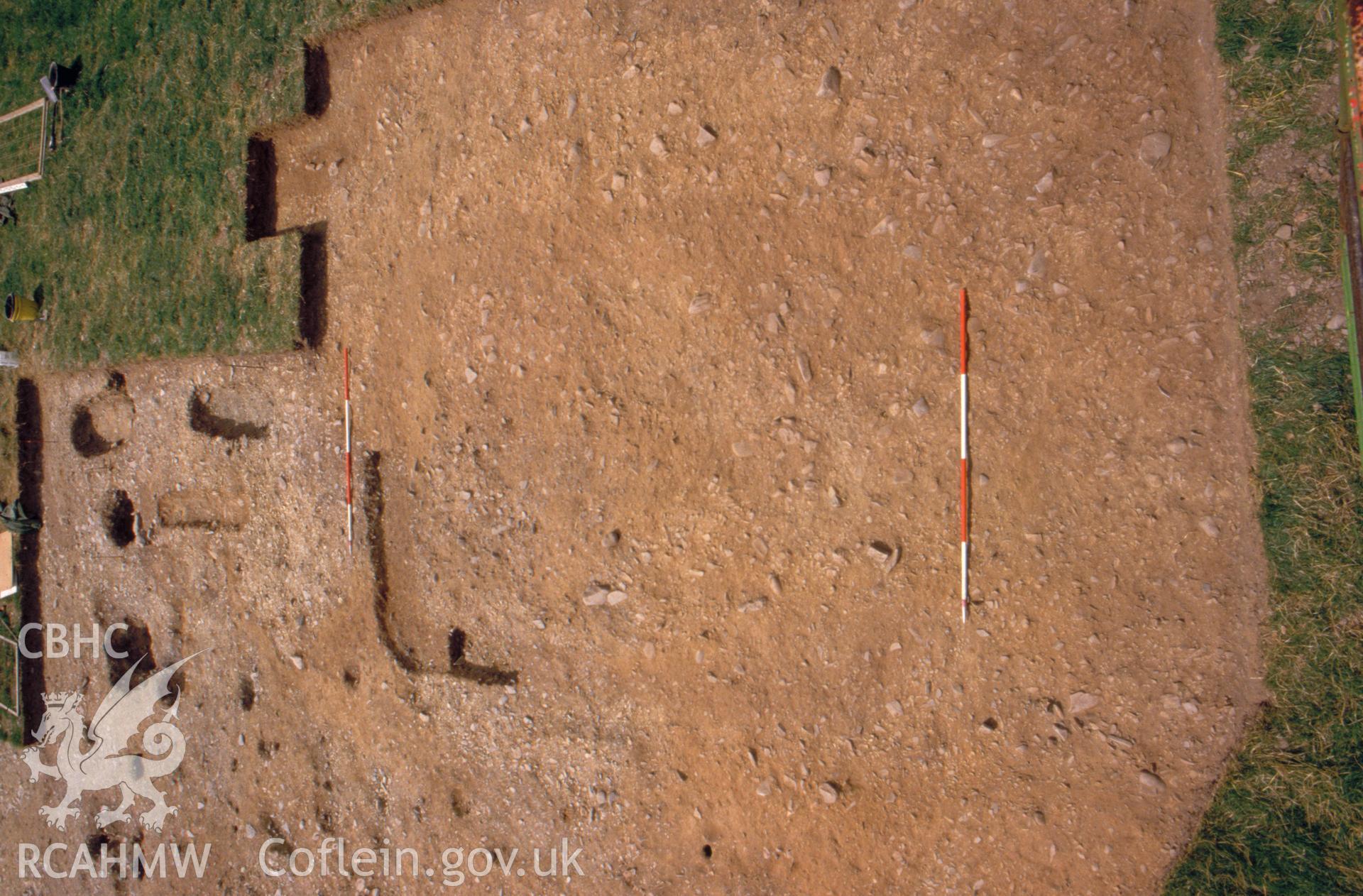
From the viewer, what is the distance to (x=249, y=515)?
6246 mm

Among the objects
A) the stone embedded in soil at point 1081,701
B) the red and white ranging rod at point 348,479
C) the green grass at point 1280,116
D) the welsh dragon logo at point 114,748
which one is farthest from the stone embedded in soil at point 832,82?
the welsh dragon logo at point 114,748

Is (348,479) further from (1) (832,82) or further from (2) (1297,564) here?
(2) (1297,564)

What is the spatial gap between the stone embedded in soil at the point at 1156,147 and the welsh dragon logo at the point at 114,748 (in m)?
8.01

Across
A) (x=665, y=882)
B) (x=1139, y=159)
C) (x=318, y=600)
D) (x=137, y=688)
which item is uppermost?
(x=1139, y=159)

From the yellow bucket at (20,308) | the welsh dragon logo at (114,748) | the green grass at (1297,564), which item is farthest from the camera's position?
the yellow bucket at (20,308)

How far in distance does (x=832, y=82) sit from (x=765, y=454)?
2.28 meters

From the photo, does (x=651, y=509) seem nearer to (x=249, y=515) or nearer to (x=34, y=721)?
(x=249, y=515)

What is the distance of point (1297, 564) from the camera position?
13.4 ft

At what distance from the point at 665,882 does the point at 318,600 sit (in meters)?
3.32

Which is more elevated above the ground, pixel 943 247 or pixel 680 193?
pixel 680 193

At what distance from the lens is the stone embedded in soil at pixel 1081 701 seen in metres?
4.29

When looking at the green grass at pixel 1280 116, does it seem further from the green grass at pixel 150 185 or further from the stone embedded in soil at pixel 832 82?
the green grass at pixel 150 185

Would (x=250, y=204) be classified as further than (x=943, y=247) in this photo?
Yes

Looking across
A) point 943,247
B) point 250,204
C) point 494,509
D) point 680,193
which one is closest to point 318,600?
point 494,509
